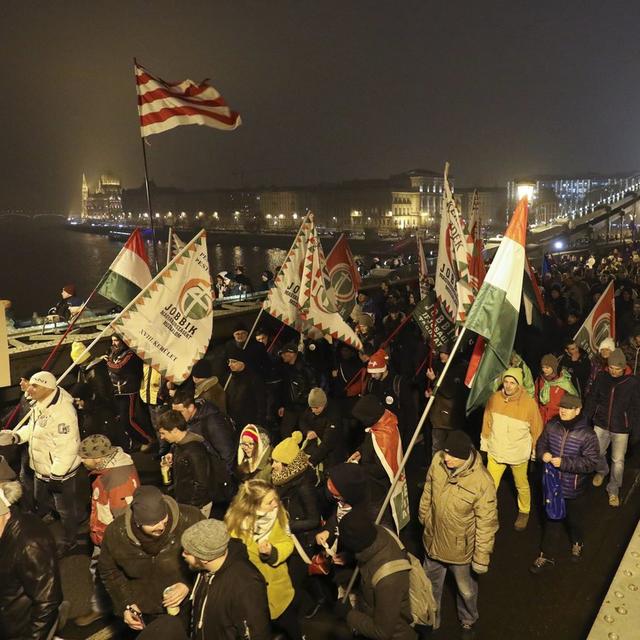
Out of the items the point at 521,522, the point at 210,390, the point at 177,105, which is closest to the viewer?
the point at 521,522

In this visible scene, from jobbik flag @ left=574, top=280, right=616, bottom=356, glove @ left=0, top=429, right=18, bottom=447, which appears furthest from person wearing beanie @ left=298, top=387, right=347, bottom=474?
jobbik flag @ left=574, top=280, right=616, bottom=356

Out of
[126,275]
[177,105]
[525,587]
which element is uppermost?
[177,105]

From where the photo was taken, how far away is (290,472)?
4.10 metres

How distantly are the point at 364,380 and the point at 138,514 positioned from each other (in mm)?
4648

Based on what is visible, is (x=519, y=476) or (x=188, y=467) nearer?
(x=188, y=467)

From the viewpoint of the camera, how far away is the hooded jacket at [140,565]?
3.18 metres

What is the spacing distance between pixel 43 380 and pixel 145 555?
205cm

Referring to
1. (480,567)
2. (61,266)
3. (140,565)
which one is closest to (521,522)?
(480,567)

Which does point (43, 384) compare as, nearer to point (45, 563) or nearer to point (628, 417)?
point (45, 563)

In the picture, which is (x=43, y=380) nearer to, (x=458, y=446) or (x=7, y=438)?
(x=7, y=438)

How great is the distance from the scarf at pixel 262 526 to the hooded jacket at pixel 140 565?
373mm

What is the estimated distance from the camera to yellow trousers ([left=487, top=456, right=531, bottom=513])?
17.0ft

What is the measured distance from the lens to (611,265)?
762 inches

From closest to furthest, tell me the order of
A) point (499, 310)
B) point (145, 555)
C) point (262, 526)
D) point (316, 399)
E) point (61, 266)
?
point (145, 555)
point (262, 526)
point (499, 310)
point (316, 399)
point (61, 266)
